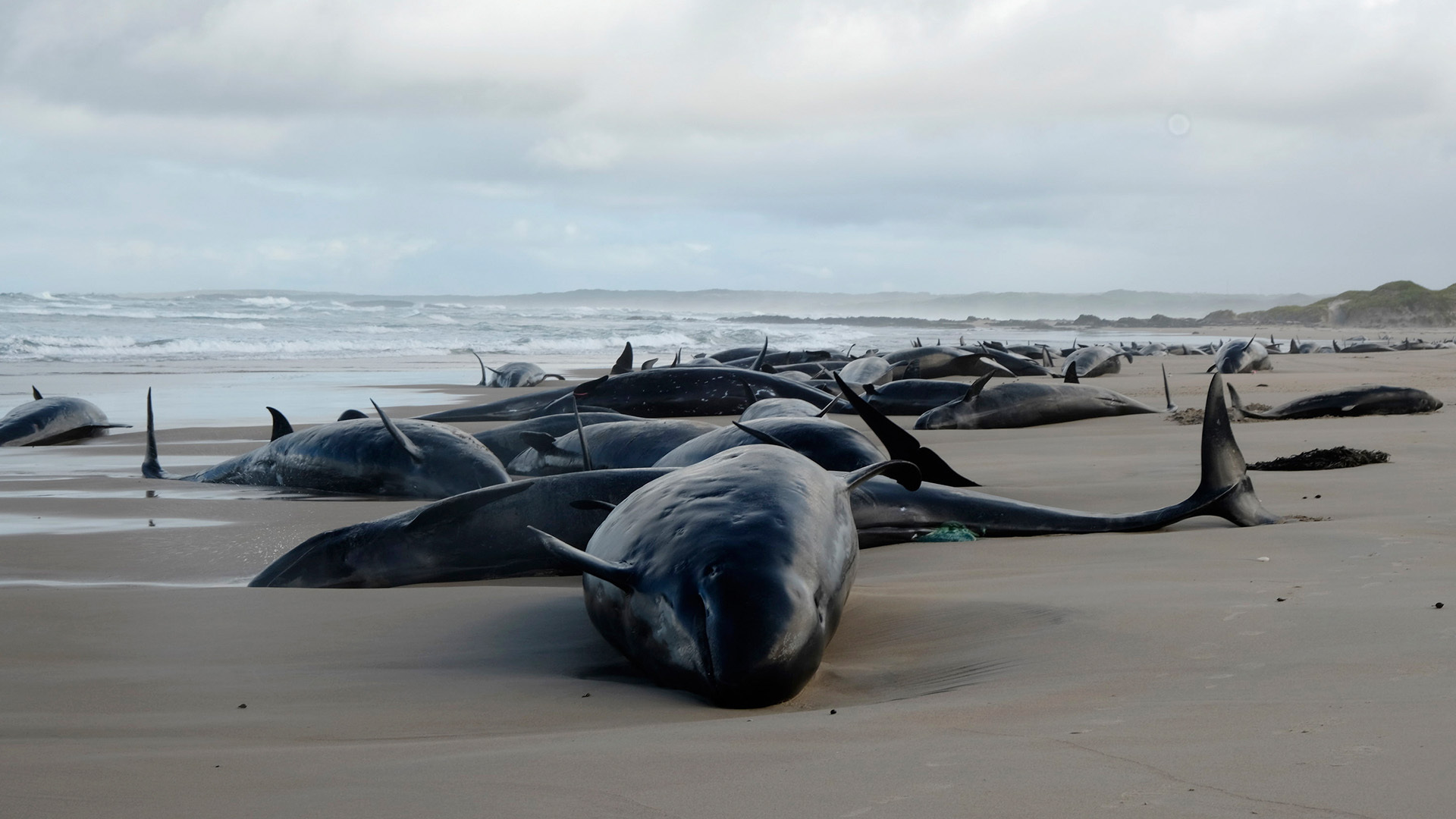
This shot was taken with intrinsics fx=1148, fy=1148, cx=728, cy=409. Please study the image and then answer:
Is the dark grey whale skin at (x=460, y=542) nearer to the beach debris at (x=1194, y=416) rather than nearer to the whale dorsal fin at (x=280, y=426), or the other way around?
the whale dorsal fin at (x=280, y=426)

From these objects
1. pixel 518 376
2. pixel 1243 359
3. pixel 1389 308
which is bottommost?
pixel 518 376

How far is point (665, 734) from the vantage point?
200cm

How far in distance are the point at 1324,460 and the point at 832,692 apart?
15.6 ft

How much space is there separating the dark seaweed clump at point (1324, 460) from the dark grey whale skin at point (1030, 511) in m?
1.77

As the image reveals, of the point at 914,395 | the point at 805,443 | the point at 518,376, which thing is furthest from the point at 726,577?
the point at 518,376

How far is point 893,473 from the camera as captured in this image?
177 inches

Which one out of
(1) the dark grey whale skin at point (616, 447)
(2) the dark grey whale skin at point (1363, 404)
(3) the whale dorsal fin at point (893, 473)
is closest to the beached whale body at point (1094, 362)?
(2) the dark grey whale skin at point (1363, 404)

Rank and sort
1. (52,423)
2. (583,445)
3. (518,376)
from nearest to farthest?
1. (583,445)
2. (52,423)
3. (518,376)

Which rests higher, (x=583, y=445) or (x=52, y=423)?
(x=583, y=445)

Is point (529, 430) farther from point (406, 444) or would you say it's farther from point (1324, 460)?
point (1324, 460)

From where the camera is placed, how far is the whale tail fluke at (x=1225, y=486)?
4309 millimetres

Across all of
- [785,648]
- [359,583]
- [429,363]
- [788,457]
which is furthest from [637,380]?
[429,363]

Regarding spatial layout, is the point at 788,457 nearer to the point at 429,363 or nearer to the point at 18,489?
the point at 18,489

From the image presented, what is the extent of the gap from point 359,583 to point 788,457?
1.64m
